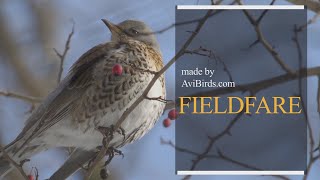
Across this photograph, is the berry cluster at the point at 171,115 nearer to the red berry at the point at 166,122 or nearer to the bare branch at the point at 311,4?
the red berry at the point at 166,122

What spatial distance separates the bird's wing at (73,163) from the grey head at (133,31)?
0.70 meters

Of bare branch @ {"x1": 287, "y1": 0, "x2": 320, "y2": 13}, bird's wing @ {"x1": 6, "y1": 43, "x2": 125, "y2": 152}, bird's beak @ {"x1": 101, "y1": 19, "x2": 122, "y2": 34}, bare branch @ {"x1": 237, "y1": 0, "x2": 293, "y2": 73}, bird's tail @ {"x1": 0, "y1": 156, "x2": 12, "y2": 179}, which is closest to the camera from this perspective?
bare branch @ {"x1": 237, "y1": 0, "x2": 293, "y2": 73}

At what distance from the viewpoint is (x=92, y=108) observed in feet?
11.9

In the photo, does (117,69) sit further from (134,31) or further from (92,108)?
(134,31)

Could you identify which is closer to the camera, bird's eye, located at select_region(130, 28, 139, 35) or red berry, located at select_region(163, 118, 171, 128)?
red berry, located at select_region(163, 118, 171, 128)

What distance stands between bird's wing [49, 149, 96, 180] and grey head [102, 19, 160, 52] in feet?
2.31

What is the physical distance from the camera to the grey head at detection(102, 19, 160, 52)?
157 inches

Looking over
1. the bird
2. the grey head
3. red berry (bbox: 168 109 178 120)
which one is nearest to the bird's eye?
the grey head

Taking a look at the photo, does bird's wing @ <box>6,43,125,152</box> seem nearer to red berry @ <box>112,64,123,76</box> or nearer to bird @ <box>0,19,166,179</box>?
bird @ <box>0,19,166,179</box>

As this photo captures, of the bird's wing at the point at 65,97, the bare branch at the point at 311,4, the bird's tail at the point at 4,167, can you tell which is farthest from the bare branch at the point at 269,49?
the bird's tail at the point at 4,167

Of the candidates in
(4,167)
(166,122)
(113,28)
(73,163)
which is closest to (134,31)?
(113,28)

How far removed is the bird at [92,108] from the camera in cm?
355

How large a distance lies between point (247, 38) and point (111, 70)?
0.78m

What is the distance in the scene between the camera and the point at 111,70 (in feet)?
11.9
